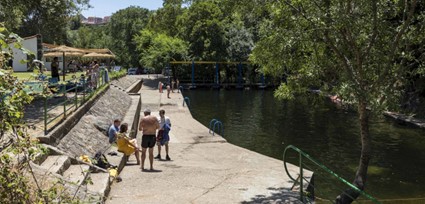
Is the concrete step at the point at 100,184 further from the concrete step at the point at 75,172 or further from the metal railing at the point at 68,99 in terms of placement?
the metal railing at the point at 68,99

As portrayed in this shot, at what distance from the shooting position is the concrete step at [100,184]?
8.29 metres

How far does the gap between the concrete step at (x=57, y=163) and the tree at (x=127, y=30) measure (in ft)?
219

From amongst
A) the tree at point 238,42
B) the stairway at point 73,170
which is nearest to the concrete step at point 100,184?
the stairway at point 73,170

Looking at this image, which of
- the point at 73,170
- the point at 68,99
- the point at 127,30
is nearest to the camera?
the point at 73,170

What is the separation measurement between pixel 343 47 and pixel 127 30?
7042cm

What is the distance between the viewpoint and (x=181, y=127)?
21969 millimetres

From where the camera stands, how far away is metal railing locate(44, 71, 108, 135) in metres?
11.1

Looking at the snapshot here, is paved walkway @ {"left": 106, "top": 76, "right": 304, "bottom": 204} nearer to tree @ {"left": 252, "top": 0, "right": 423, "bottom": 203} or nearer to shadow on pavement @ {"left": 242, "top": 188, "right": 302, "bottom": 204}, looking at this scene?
shadow on pavement @ {"left": 242, "top": 188, "right": 302, "bottom": 204}

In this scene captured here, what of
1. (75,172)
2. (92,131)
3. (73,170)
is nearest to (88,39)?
(92,131)

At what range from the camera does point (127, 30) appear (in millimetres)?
77625

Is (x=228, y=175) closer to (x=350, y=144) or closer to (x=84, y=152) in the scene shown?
(x=84, y=152)

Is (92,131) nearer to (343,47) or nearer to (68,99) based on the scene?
(68,99)

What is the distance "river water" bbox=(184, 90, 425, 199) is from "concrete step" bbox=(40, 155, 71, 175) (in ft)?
19.5

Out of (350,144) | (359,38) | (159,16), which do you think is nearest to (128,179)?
(359,38)
